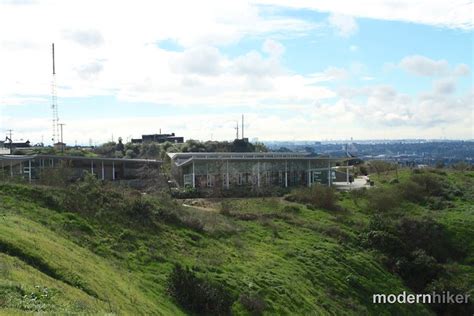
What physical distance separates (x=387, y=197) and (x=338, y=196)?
5243mm

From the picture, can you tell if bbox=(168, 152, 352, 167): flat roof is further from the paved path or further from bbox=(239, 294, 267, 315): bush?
bbox=(239, 294, 267, 315): bush

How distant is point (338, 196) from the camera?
5500 cm

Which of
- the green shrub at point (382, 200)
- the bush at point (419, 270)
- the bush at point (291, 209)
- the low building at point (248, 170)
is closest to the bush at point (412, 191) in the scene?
the green shrub at point (382, 200)

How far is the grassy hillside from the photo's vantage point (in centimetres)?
1603

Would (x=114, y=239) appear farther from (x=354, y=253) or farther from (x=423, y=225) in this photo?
(x=423, y=225)

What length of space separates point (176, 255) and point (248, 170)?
34330mm

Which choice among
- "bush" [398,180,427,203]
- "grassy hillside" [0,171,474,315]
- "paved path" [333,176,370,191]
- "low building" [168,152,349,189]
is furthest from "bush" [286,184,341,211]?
"paved path" [333,176,370,191]

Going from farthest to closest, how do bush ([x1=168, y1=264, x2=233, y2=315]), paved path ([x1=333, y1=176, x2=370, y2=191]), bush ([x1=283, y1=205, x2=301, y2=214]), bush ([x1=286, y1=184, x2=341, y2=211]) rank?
paved path ([x1=333, y1=176, x2=370, y2=191]), bush ([x1=286, y1=184, x2=341, y2=211]), bush ([x1=283, y1=205, x2=301, y2=214]), bush ([x1=168, y1=264, x2=233, y2=315])

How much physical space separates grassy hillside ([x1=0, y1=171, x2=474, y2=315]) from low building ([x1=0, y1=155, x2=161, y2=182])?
17281 mm

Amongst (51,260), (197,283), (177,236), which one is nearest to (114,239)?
(177,236)

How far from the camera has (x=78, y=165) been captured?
57.7 m

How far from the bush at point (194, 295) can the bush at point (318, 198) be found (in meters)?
28.8

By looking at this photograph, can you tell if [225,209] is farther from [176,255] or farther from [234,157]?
[234,157]

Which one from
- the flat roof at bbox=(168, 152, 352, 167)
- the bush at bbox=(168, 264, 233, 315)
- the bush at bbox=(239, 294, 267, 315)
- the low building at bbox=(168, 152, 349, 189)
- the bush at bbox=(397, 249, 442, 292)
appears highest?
the flat roof at bbox=(168, 152, 352, 167)
